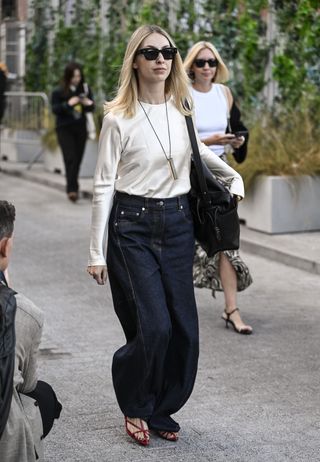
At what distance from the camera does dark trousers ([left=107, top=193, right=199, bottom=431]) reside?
589 centimetres

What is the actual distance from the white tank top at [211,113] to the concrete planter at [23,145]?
1346 centimetres

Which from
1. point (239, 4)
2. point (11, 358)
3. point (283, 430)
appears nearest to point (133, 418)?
point (283, 430)

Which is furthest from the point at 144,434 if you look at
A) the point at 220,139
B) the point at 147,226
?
the point at 220,139

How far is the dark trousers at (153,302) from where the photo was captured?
5.89m

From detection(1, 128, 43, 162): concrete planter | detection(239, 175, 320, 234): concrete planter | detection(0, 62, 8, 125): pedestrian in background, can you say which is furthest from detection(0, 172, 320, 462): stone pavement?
detection(1, 128, 43, 162): concrete planter

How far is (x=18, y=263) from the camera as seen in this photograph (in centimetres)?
1170

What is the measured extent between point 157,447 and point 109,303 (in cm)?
376

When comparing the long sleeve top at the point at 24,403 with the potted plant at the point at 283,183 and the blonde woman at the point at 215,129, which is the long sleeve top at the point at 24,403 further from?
the potted plant at the point at 283,183

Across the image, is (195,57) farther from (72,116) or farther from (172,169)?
(72,116)

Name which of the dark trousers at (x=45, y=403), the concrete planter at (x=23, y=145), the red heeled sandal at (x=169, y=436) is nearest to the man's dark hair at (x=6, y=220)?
the dark trousers at (x=45, y=403)

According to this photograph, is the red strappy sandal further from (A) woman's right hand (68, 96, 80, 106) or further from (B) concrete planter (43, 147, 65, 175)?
(B) concrete planter (43, 147, 65, 175)

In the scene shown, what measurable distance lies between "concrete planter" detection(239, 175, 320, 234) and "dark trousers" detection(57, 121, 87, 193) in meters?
4.06

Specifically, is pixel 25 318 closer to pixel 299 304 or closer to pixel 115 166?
pixel 115 166

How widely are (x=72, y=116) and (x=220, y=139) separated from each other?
848cm
